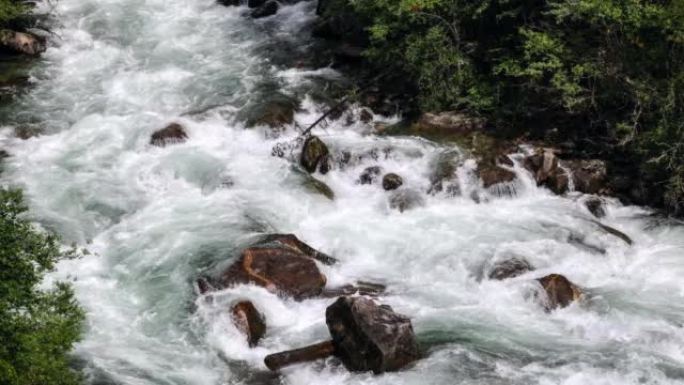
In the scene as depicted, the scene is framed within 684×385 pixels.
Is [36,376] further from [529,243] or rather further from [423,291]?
[529,243]

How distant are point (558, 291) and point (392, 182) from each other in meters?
5.61

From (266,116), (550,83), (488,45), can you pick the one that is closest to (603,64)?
(550,83)

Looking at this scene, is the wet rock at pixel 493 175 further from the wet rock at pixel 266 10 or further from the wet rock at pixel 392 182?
the wet rock at pixel 266 10

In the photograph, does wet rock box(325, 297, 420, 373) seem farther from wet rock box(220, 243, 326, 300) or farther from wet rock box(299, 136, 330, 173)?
wet rock box(299, 136, 330, 173)

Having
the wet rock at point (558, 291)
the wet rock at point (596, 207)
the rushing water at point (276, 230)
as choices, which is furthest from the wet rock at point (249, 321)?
the wet rock at point (596, 207)

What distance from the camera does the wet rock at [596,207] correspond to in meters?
17.2

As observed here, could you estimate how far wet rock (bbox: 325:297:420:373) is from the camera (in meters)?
11.8

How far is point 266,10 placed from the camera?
28719 mm

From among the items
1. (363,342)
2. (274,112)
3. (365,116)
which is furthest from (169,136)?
(363,342)

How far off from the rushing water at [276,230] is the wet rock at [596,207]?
214 mm

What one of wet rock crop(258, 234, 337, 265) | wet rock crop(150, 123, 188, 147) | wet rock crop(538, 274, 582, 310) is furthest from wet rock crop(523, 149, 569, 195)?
wet rock crop(150, 123, 188, 147)

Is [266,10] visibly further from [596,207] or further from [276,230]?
[596,207]

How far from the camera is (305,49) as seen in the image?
1006 inches

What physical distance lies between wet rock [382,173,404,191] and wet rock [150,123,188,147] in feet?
19.2
